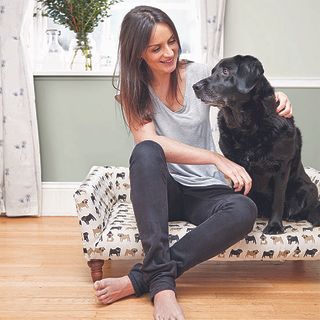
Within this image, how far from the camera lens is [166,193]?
1.66 m

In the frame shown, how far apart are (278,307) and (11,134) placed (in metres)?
1.80

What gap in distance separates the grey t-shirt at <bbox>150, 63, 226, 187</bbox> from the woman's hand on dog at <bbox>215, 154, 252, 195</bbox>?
17cm

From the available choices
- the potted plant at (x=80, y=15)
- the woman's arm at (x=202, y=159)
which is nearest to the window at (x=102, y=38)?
the potted plant at (x=80, y=15)

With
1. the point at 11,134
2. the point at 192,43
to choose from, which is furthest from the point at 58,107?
the point at 192,43

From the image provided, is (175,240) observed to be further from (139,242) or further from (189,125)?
(189,125)

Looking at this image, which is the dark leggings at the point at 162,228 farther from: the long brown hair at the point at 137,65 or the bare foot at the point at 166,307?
the long brown hair at the point at 137,65

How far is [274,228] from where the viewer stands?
179cm

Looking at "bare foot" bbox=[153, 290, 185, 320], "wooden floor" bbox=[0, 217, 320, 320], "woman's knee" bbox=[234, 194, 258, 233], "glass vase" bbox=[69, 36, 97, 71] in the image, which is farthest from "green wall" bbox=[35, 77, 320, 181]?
"bare foot" bbox=[153, 290, 185, 320]

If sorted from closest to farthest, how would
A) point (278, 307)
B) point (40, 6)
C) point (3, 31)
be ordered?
point (278, 307), point (3, 31), point (40, 6)

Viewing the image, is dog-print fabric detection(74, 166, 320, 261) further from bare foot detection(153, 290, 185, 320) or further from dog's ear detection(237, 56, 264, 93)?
dog's ear detection(237, 56, 264, 93)

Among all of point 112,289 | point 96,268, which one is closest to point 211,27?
point 96,268

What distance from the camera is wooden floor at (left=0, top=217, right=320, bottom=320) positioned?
1607mm

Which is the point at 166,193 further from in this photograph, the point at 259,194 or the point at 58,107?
the point at 58,107

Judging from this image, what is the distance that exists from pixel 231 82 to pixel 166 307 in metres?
0.76
